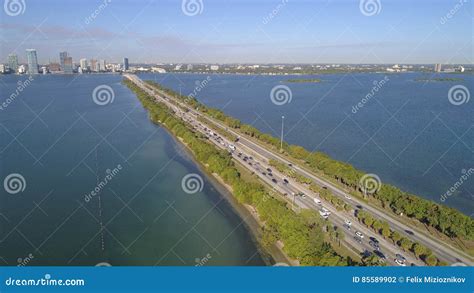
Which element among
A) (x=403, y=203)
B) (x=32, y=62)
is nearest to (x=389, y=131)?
(x=403, y=203)

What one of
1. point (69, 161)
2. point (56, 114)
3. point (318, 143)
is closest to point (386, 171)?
point (318, 143)

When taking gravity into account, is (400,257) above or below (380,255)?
above

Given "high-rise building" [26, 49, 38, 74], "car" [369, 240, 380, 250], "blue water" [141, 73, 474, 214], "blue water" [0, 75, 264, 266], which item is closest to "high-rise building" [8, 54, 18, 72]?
"high-rise building" [26, 49, 38, 74]

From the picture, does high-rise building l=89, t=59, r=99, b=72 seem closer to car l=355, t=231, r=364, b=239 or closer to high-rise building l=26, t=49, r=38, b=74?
high-rise building l=26, t=49, r=38, b=74

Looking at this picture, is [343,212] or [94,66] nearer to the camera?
[343,212]

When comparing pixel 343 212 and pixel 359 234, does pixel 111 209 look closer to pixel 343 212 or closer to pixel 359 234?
pixel 343 212

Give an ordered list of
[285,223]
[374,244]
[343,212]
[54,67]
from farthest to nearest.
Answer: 1. [54,67]
2. [343,212]
3. [285,223]
4. [374,244]
